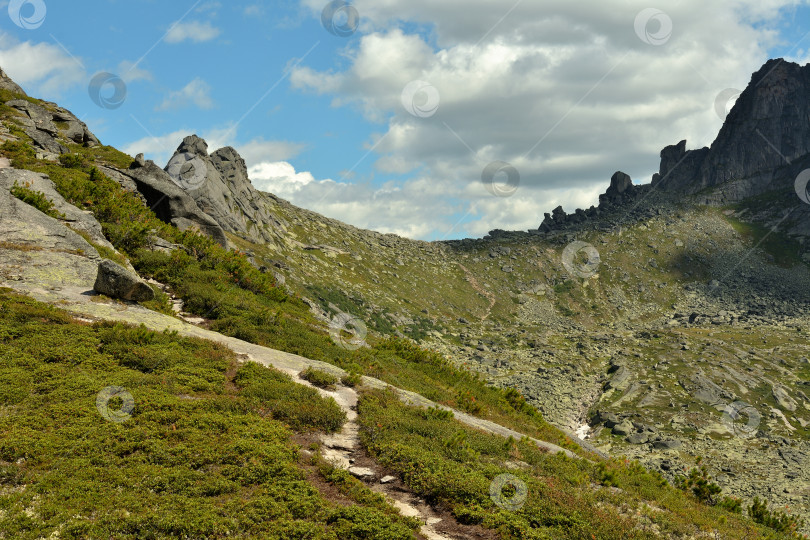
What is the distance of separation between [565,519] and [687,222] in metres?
176

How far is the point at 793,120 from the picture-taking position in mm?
186000

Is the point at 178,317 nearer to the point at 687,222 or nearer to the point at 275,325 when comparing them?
the point at 275,325

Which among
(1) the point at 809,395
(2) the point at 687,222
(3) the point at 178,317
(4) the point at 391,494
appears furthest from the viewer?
(2) the point at 687,222

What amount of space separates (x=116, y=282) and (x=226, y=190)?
69.4m

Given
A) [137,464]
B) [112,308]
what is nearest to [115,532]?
[137,464]

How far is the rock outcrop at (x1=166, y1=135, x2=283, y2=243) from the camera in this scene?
72688 millimetres

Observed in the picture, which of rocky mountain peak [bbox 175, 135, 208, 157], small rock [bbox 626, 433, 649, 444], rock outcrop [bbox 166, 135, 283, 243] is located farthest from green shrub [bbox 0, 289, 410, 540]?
rocky mountain peak [bbox 175, 135, 208, 157]

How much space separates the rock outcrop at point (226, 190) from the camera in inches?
2862

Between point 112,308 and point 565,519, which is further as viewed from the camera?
point 112,308

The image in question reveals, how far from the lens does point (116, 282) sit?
21.8 metres

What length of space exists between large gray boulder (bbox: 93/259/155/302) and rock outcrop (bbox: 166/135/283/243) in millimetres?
43867

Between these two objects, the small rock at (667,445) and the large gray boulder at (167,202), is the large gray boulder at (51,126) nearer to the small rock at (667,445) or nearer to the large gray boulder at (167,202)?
the large gray boulder at (167,202)

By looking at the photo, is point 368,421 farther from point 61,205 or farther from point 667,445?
point 667,445

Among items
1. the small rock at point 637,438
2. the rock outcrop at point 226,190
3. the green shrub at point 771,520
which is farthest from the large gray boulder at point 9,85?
the small rock at point 637,438
